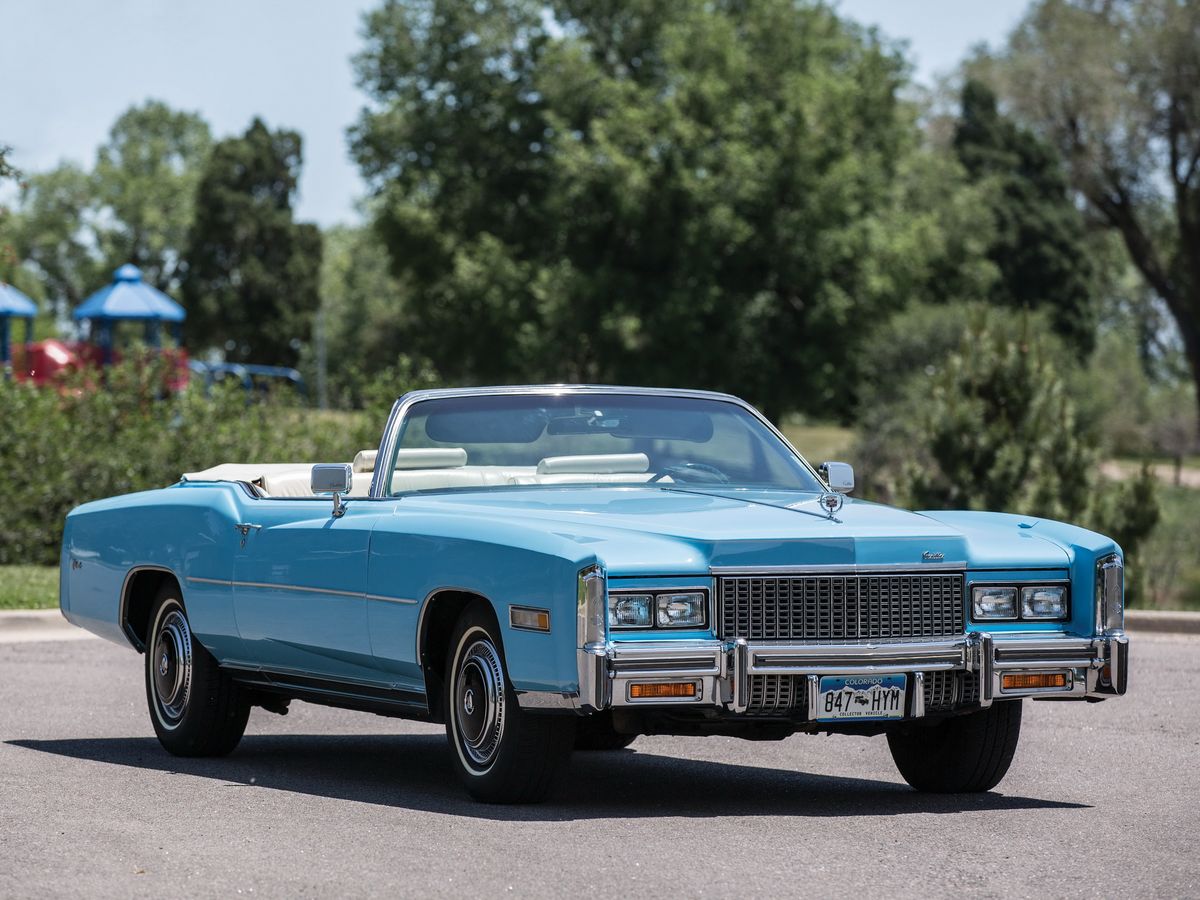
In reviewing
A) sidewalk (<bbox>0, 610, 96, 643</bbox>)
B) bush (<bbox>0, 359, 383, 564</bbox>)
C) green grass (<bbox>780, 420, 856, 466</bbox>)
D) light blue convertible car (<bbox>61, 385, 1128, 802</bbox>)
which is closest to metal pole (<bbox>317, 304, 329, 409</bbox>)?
green grass (<bbox>780, 420, 856, 466</bbox>)

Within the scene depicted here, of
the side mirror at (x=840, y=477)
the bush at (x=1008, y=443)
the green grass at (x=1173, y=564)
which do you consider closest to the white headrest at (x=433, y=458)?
the side mirror at (x=840, y=477)

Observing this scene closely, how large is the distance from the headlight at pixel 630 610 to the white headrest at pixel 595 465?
A: 5.61 ft

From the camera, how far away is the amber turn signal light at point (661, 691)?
21.5 feet

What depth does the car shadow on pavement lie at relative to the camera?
23.8 feet

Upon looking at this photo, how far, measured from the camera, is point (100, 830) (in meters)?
6.68

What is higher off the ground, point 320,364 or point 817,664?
point 320,364

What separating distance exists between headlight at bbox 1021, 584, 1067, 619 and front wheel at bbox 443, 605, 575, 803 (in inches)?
68.7

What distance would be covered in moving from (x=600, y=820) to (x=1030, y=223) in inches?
2450

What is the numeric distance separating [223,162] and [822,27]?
1543 inches

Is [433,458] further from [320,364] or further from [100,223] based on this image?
[100,223]

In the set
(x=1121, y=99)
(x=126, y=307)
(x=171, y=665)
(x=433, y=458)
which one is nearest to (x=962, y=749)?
(x=433, y=458)

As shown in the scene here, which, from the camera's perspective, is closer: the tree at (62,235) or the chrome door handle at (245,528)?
the chrome door handle at (245,528)

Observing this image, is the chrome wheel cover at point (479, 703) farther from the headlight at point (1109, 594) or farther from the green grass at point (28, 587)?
the green grass at point (28, 587)

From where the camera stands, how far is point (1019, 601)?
721cm
